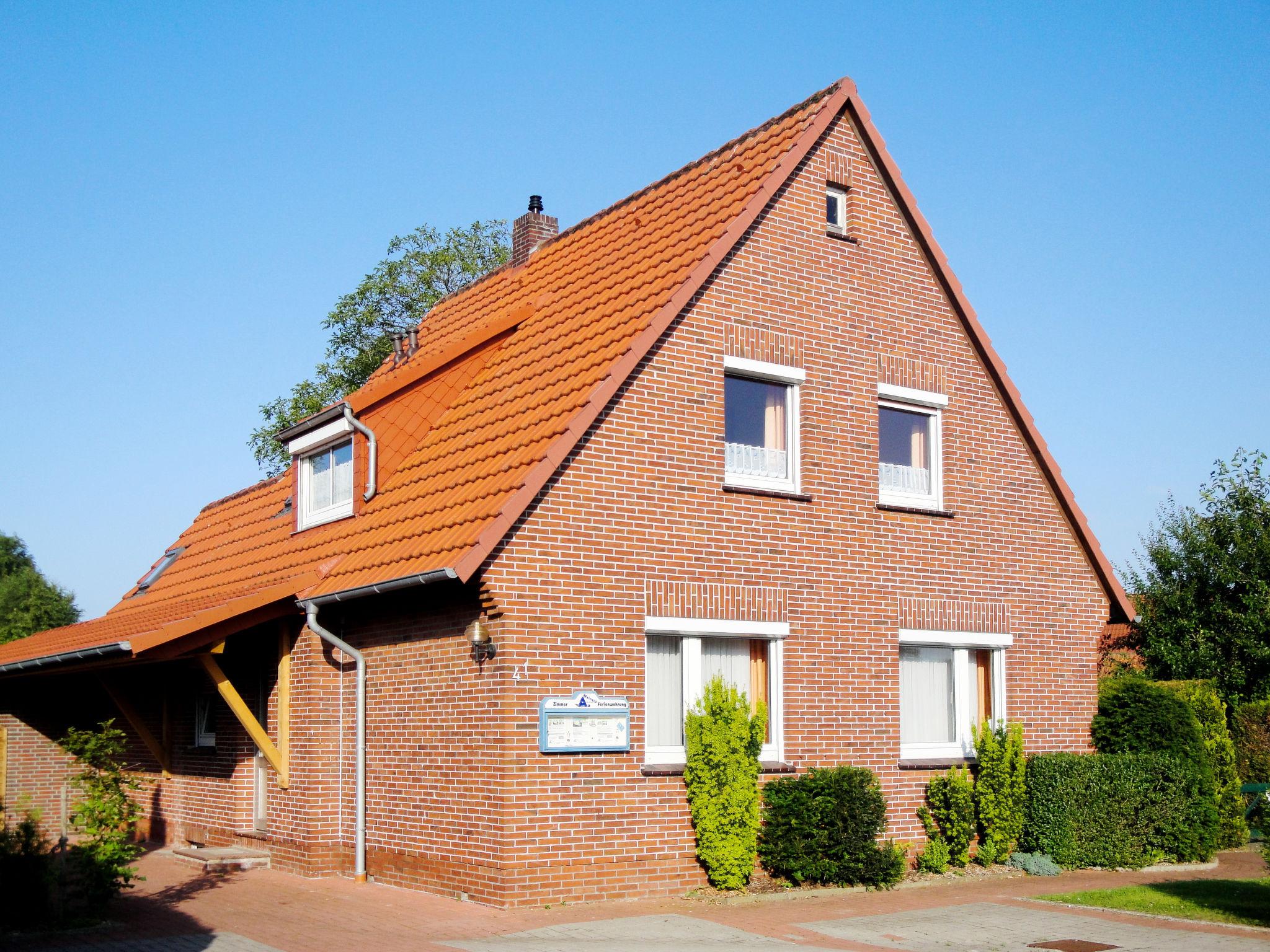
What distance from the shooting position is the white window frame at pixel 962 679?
15.5 meters

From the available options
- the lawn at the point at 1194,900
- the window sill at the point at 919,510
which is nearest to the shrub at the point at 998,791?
the lawn at the point at 1194,900

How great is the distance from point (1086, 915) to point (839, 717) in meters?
3.23

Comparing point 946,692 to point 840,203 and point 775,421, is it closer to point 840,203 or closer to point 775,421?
point 775,421

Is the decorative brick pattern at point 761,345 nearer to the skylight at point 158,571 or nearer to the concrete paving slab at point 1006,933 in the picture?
the concrete paving slab at point 1006,933

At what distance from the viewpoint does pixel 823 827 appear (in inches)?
527

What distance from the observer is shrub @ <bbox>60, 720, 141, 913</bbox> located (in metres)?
11.5

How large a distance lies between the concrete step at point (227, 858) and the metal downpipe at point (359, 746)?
5.22 ft

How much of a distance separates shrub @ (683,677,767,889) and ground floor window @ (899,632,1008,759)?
2.95m

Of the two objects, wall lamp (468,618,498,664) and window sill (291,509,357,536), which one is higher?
window sill (291,509,357,536)

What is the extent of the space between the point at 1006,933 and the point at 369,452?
27.8ft

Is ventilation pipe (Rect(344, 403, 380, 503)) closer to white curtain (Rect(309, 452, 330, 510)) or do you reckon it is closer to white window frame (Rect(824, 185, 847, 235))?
white curtain (Rect(309, 452, 330, 510))

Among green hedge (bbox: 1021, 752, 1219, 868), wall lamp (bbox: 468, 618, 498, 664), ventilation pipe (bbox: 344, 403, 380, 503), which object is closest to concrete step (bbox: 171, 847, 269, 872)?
ventilation pipe (bbox: 344, 403, 380, 503)

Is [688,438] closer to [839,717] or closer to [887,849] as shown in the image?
[839,717]

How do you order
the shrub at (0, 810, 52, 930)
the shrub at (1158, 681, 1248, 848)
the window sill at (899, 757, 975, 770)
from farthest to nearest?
the shrub at (1158, 681, 1248, 848) → the window sill at (899, 757, 975, 770) → the shrub at (0, 810, 52, 930)
